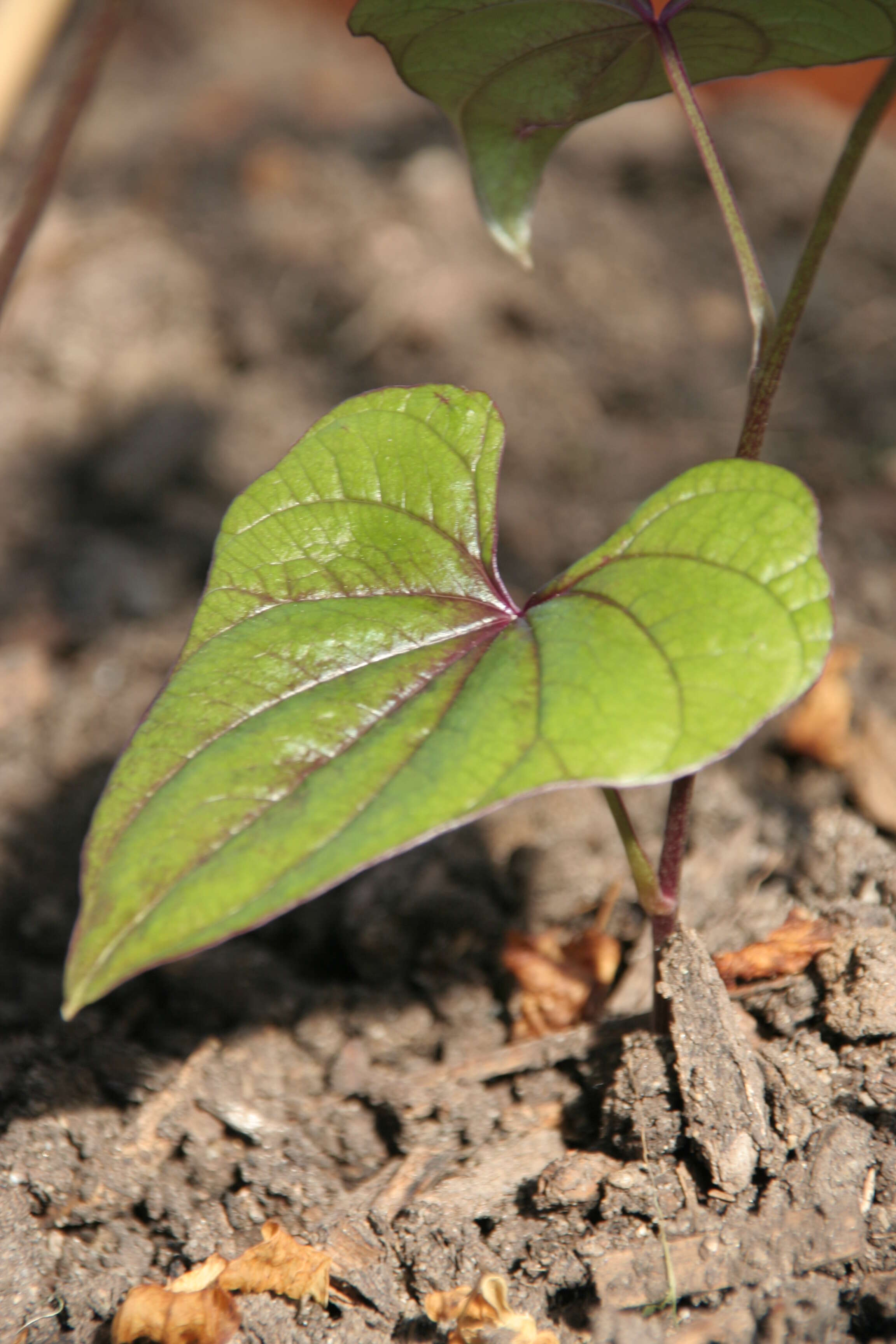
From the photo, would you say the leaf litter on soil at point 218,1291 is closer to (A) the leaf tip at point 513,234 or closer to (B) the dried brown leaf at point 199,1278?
(B) the dried brown leaf at point 199,1278

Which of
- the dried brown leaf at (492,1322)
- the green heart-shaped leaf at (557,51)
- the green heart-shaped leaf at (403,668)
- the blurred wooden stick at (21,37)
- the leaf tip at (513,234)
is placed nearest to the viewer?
the green heart-shaped leaf at (403,668)

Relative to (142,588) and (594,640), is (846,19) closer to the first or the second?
(594,640)

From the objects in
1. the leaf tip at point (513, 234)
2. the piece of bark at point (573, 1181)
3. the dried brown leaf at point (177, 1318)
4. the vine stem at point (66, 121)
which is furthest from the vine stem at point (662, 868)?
the vine stem at point (66, 121)

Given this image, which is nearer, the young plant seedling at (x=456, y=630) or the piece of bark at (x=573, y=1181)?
the young plant seedling at (x=456, y=630)

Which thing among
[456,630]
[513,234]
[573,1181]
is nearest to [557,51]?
[513,234]

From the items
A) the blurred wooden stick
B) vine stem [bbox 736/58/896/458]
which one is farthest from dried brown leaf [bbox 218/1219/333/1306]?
the blurred wooden stick

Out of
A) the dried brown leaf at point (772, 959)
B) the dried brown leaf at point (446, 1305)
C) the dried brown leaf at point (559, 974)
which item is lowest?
the dried brown leaf at point (559, 974)

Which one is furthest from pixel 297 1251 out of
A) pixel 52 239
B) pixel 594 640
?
pixel 52 239

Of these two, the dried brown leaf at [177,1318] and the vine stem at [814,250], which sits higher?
the vine stem at [814,250]
